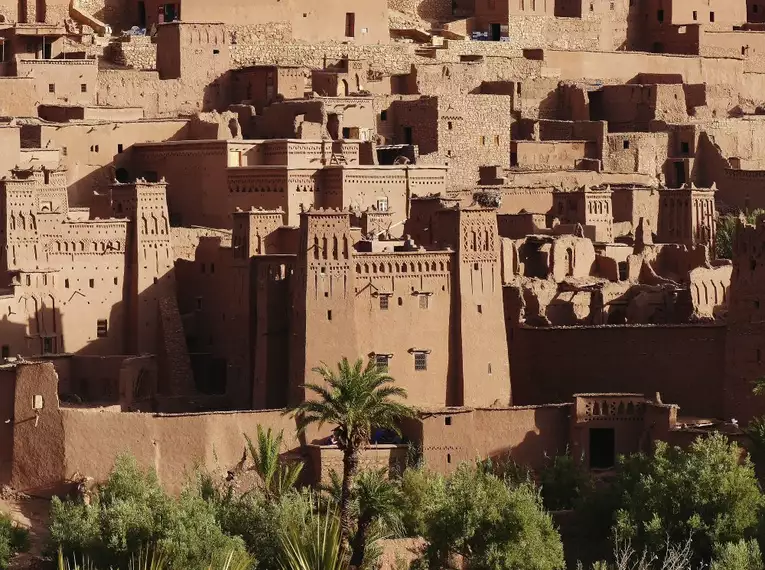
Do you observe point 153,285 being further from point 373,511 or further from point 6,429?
point 373,511

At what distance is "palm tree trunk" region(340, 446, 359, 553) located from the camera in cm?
4419

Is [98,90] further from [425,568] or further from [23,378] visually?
[425,568]

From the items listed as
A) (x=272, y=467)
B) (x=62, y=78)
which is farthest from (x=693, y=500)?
(x=62, y=78)

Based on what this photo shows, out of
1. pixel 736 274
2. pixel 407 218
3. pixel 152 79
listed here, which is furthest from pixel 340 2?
pixel 736 274

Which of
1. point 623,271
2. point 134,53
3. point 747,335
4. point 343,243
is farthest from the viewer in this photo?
point 134,53

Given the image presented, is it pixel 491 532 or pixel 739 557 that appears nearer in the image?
pixel 739 557

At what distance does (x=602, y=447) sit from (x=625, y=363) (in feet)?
6.89

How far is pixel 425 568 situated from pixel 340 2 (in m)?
21.1

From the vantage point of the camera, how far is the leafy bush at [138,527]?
44.6 m

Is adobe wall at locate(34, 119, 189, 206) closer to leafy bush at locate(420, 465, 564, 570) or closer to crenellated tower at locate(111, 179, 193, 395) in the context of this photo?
crenellated tower at locate(111, 179, 193, 395)

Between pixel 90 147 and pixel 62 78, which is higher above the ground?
pixel 62 78

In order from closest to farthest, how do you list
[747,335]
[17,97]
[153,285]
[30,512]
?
[30,512] < [747,335] < [153,285] < [17,97]

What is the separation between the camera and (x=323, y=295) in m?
49.2

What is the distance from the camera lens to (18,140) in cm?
5303
